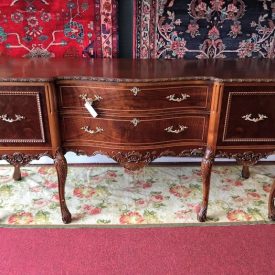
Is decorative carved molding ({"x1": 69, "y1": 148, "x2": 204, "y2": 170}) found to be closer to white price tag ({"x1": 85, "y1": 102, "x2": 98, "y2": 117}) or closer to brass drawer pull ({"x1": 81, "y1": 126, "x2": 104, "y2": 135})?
brass drawer pull ({"x1": 81, "y1": 126, "x2": 104, "y2": 135})

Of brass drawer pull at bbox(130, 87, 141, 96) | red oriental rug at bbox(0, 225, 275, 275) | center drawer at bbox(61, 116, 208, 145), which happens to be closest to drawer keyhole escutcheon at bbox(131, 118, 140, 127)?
center drawer at bbox(61, 116, 208, 145)

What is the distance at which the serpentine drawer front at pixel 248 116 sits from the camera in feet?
4.58

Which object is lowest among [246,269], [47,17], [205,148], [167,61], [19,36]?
[246,269]

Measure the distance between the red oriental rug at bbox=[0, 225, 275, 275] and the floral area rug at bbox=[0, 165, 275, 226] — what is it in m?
0.08

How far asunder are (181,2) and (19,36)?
995 millimetres

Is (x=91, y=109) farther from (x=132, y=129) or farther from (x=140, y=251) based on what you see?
(x=140, y=251)

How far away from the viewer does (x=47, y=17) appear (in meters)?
1.77

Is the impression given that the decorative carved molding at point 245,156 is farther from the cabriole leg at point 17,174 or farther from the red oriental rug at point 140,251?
the cabriole leg at point 17,174

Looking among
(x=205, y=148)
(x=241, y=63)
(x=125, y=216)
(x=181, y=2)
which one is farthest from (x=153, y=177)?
(x=181, y=2)

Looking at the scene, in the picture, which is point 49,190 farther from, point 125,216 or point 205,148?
point 205,148

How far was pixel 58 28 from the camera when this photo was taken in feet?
5.88

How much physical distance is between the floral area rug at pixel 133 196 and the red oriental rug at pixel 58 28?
853 mm

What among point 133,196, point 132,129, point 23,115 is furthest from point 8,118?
point 133,196

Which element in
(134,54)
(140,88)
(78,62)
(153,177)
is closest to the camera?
(140,88)
